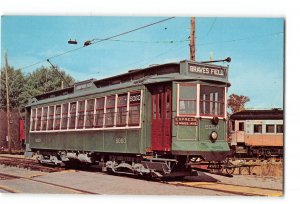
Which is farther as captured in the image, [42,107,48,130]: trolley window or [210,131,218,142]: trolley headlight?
[42,107,48,130]: trolley window

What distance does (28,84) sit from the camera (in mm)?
11758

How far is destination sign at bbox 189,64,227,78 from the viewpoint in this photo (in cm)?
998

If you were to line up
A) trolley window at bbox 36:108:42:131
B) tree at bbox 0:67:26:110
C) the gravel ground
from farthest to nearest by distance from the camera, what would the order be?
trolley window at bbox 36:108:42:131 → tree at bbox 0:67:26:110 → the gravel ground

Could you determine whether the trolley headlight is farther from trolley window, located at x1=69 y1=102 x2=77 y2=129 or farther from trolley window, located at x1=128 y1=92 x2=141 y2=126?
trolley window, located at x1=69 y1=102 x2=77 y2=129

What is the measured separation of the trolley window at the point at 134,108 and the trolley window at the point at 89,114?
63.9 inches

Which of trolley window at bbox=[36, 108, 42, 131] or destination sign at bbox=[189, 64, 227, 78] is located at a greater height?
destination sign at bbox=[189, 64, 227, 78]

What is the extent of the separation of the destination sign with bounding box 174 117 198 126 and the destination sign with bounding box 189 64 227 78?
1009mm

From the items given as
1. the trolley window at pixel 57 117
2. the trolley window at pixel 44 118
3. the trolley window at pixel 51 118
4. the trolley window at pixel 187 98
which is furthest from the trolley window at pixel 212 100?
the trolley window at pixel 44 118

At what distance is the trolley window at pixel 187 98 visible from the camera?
979cm

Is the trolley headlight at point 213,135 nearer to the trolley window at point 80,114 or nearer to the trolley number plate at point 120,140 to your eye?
the trolley number plate at point 120,140

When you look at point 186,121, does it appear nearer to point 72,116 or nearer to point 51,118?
point 72,116

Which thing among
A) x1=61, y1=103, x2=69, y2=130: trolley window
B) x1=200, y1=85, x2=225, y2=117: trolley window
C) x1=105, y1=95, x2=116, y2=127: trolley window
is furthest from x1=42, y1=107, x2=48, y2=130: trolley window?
x1=200, y1=85, x2=225, y2=117: trolley window

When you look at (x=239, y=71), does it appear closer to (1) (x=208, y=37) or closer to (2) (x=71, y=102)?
(1) (x=208, y=37)

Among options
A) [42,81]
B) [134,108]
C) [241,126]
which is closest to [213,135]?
[134,108]
